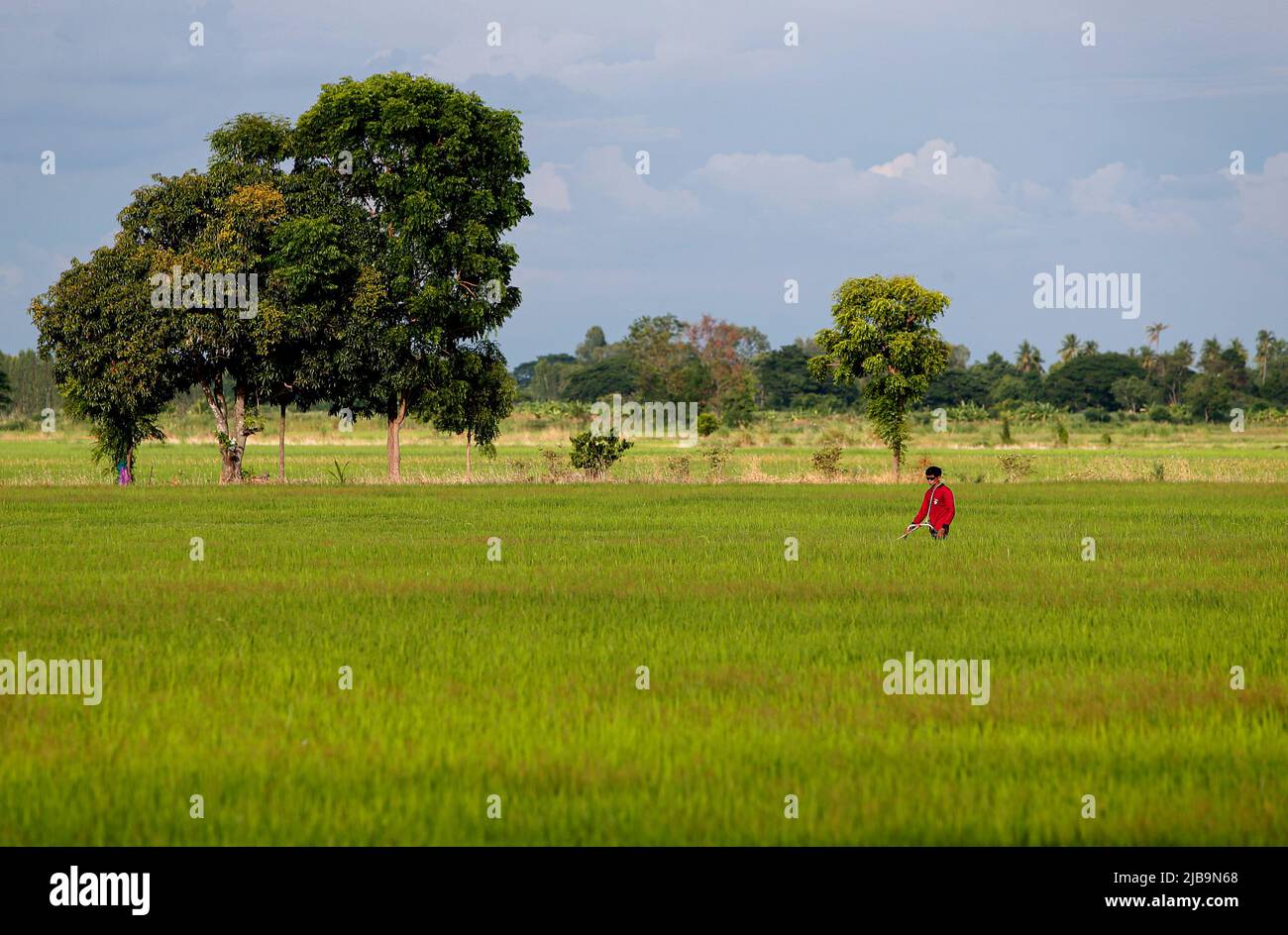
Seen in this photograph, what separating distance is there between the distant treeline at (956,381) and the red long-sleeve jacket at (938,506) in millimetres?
84332

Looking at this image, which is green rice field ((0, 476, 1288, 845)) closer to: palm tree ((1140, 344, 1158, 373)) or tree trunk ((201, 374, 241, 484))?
tree trunk ((201, 374, 241, 484))

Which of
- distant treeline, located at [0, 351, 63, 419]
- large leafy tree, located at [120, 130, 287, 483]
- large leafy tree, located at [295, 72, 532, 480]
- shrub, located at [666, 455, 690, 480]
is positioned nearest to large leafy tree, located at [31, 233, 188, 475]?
large leafy tree, located at [120, 130, 287, 483]

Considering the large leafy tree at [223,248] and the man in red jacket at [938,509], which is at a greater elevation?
the large leafy tree at [223,248]

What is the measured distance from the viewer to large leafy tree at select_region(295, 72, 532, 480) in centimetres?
3925

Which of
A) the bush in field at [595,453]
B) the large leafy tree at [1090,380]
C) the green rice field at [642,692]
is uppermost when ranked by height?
the large leafy tree at [1090,380]

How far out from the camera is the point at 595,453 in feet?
144

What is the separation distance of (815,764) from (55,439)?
98548 mm

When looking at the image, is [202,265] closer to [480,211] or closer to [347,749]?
[480,211]

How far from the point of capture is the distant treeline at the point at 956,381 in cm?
11506

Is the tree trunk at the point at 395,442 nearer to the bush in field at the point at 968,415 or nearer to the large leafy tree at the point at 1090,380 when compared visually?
the bush in field at the point at 968,415

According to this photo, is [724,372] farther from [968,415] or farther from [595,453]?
[595,453]

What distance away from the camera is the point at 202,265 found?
129 ft

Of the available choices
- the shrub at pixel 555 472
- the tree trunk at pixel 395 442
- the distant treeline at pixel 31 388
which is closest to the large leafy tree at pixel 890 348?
the shrub at pixel 555 472
